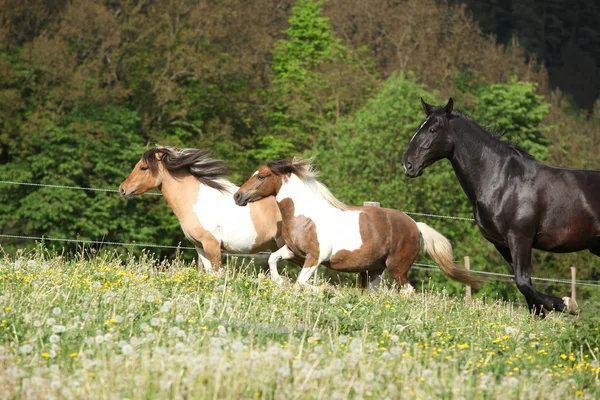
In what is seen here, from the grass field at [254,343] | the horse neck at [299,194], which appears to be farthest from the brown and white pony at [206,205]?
the grass field at [254,343]

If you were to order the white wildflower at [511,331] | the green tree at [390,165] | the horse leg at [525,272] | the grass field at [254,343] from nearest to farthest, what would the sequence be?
the grass field at [254,343], the white wildflower at [511,331], the horse leg at [525,272], the green tree at [390,165]

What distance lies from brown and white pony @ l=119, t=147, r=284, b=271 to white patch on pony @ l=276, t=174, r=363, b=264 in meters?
1.05

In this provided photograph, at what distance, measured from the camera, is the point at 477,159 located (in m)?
11.2

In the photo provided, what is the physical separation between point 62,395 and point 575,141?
44.4 metres

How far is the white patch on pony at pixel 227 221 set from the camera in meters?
13.2

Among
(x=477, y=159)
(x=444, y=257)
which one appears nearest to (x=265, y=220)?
(x=444, y=257)

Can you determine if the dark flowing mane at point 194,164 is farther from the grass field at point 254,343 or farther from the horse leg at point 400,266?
the grass field at point 254,343

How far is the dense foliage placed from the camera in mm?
39281

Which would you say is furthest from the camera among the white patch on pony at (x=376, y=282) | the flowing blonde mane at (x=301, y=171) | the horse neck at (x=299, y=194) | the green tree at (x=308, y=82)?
the green tree at (x=308, y=82)

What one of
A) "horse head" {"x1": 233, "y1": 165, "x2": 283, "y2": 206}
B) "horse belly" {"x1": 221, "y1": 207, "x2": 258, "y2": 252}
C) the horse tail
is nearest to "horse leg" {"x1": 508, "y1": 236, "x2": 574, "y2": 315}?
the horse tail

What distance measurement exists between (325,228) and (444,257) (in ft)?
6.09

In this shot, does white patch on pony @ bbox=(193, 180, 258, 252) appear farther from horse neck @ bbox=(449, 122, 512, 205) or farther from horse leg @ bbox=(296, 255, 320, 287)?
horse neck @ bbox=(449, 122, 512, 205)

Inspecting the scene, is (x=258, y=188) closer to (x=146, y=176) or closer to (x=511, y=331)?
(x=146, y=176)

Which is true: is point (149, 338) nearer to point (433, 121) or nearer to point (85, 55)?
point (433, 121)
